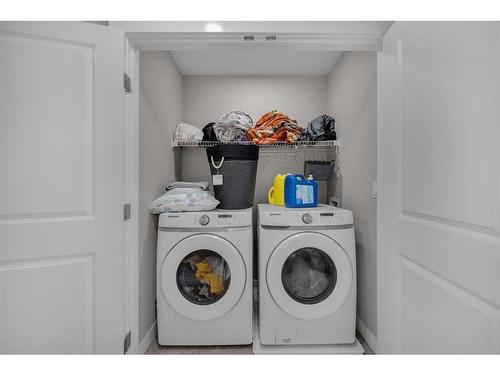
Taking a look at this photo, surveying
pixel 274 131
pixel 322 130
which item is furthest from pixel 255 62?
pixel 322 130

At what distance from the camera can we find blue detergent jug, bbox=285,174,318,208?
195cm

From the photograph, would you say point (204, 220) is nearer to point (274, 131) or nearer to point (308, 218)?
point (308, 218)

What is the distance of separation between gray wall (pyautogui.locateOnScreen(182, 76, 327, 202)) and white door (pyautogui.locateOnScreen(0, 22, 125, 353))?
1374 mm

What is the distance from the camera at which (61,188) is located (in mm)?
1175

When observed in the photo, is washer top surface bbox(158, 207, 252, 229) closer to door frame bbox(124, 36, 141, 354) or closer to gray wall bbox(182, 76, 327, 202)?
door frame bbox(124, 36, 141, 354)

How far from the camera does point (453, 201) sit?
895 millimetres

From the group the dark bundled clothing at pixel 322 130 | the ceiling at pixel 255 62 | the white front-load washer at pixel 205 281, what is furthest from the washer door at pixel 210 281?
the ceiling at pixel 255 62

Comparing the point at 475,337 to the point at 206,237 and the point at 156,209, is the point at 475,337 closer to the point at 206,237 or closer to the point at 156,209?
the point at 206,237

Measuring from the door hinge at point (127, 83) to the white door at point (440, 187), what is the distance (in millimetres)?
1333

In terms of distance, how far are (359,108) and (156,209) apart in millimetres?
1634

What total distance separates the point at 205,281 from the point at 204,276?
1.4 inches

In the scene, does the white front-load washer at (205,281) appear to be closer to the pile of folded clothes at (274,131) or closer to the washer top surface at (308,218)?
the washer top surface at (308,218)

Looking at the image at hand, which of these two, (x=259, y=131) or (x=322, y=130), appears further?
(x=322, y=130)

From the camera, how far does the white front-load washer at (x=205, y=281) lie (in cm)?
171
